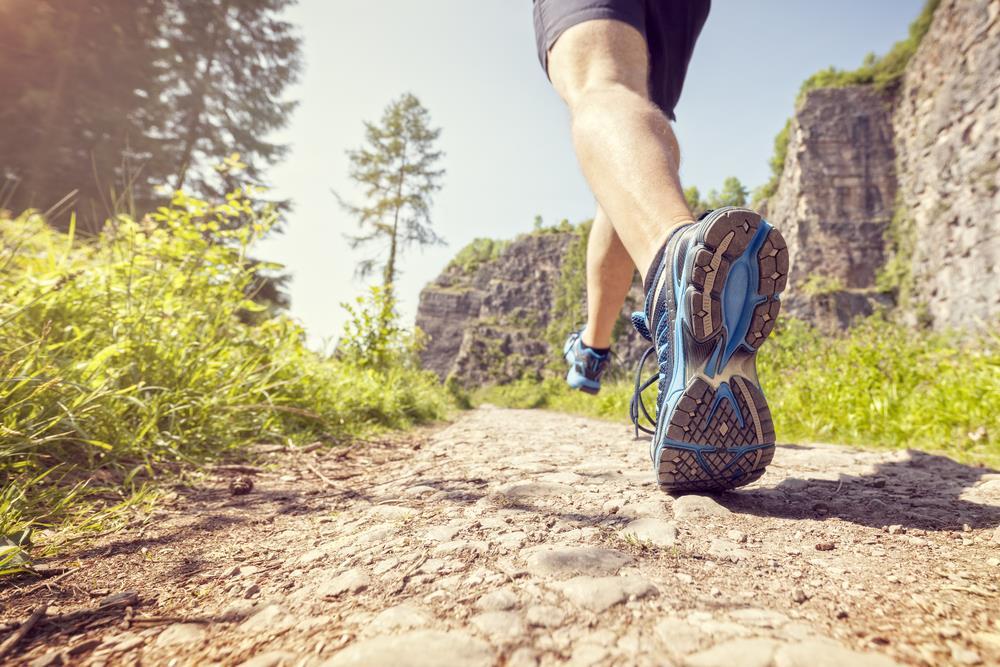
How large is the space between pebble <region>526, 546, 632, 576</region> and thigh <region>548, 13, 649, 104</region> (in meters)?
0.99

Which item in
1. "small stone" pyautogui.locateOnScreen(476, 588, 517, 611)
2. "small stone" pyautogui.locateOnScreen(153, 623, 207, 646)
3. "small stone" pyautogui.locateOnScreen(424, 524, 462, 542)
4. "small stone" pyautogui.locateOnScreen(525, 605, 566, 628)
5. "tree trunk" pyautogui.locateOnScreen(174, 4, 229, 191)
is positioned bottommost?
"small stone" pyautogui.locateOnScreen(153, 623, 207, 646)

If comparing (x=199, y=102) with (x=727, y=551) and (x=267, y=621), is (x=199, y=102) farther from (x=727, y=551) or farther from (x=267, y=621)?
(x=727, y=551)

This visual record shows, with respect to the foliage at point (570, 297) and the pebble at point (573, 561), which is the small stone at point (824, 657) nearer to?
the pebble at point (573, 561)

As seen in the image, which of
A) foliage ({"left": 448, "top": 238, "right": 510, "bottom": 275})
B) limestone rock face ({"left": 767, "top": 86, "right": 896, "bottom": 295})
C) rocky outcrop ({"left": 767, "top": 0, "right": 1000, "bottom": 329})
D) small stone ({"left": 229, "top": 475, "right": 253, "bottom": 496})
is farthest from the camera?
foliage ({"left": 448, "top": 238, "right": 510, "bottom": 275})

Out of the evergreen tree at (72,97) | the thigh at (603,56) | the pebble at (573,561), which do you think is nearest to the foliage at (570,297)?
the evergreen tree at (72,97)

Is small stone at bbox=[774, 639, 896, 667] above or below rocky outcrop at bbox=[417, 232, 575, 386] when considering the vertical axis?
below

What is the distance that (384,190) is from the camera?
56.6 ft

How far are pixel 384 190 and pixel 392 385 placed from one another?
14.6 meters

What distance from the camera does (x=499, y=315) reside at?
34250 millimetres

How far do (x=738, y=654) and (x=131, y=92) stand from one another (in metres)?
13.9

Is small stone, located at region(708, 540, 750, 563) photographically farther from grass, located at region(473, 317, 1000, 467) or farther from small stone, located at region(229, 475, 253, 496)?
grass, located at region(473, 317, 1000, 467)

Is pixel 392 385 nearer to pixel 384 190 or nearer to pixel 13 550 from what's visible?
pixel 13 550

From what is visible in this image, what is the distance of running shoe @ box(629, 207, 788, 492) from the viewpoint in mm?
868

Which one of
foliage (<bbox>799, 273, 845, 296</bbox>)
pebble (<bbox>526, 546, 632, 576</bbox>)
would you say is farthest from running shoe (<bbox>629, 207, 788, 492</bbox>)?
foliage (<bbox>799, 273, 845, 296</bbox>)
